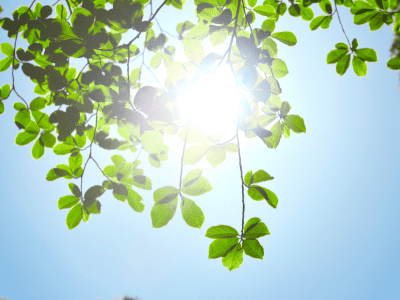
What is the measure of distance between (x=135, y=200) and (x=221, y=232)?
662mm

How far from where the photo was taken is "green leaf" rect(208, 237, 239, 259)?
0.95 metres

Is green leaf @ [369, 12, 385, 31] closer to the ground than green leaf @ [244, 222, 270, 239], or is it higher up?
higher up

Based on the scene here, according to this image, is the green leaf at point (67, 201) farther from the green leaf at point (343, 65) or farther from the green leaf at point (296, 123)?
the green leaf at point (343, 65)

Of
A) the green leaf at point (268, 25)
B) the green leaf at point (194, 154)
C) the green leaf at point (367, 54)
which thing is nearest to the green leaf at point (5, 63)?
the green leaf at point (194, 154)

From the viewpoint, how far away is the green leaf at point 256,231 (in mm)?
947

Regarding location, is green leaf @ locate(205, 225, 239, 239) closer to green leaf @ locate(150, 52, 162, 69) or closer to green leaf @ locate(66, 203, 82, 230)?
green leaf @ locate(66, 203, 82, 230)

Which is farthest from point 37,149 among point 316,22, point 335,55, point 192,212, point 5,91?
point 316,22

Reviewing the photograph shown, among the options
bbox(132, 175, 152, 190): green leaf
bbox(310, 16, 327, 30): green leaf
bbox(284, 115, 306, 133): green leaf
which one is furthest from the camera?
bbox(310, 16, 327, 30): green leaf

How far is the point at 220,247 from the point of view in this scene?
0.95m

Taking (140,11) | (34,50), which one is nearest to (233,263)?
(140,11)

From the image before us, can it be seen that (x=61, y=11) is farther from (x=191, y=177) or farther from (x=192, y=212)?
(x=192, y=212)

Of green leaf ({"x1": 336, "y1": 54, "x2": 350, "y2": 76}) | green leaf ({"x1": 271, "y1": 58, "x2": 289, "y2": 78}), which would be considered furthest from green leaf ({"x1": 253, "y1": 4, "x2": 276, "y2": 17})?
green leaf ({"x1": 336, "y1": 54, "x2": 350, "y2": 76})

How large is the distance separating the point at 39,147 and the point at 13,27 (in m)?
0.85

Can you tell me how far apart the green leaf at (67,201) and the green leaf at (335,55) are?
1927 millimetres
